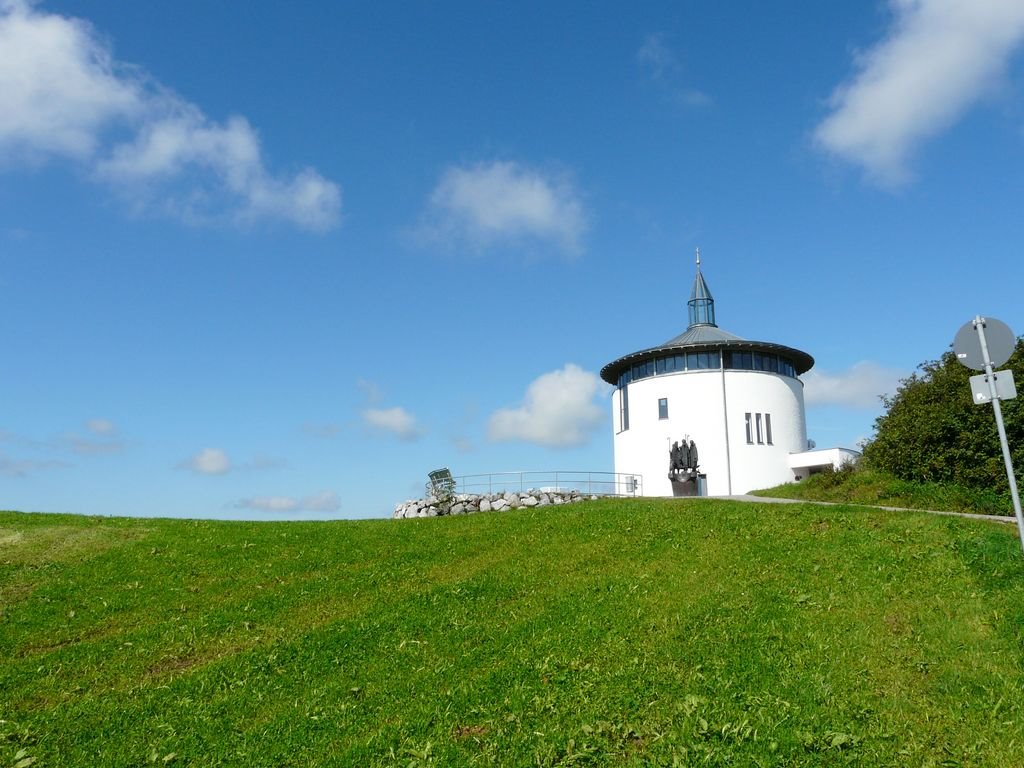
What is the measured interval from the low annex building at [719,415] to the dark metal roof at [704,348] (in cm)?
5

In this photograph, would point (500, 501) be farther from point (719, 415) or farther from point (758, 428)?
point (758, 428)

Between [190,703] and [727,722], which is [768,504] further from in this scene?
[190,703]

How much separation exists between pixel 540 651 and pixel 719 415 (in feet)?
102

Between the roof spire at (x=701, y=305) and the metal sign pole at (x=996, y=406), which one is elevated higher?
the roof spire at (x=701, y=305)

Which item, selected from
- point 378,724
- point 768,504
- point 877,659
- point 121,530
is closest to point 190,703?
point 378,724

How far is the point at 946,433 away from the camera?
23266mm

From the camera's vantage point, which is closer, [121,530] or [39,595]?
[39,595]

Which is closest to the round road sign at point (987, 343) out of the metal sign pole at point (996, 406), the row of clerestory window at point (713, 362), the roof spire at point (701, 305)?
the metal sign pole at point (996, 406)

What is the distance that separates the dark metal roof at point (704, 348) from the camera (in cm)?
3994

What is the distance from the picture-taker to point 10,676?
10.7m

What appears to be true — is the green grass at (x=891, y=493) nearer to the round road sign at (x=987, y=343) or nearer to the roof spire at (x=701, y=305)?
the round road sign at (x=987, y=343)

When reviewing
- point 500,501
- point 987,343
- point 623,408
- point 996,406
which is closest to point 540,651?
point 996,406

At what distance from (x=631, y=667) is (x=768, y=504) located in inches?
531

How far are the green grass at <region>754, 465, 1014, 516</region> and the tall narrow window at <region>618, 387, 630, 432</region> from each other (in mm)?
13036
